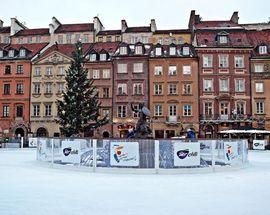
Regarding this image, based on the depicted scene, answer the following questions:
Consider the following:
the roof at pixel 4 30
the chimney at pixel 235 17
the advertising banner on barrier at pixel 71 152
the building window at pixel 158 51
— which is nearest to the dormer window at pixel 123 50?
the building window at pixel 158 51

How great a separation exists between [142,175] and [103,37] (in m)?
46.2

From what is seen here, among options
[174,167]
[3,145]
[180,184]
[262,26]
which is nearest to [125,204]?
[180,184]

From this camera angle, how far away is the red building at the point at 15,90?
170ft

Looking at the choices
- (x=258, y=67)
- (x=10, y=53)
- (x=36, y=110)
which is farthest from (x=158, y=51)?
(x=10, y=53)

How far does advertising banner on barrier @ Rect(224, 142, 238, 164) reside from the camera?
57.4 feet

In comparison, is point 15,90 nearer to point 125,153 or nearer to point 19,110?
point 19,110

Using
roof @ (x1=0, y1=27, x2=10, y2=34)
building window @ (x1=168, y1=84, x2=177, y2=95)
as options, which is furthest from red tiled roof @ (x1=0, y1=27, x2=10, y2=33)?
building window @ (x1=168, y1=84, x2=177, y2=95)

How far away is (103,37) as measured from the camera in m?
58.2

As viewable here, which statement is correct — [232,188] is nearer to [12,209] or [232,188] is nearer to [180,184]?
[180,184]

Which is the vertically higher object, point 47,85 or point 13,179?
point 47,85

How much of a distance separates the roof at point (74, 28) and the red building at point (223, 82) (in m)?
19.9

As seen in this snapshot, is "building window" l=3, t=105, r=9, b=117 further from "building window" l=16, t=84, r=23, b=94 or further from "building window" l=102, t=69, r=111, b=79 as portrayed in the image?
"building window" l=102, t=69, r=111, b=79

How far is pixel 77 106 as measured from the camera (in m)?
41.9

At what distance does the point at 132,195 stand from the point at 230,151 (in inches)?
372
